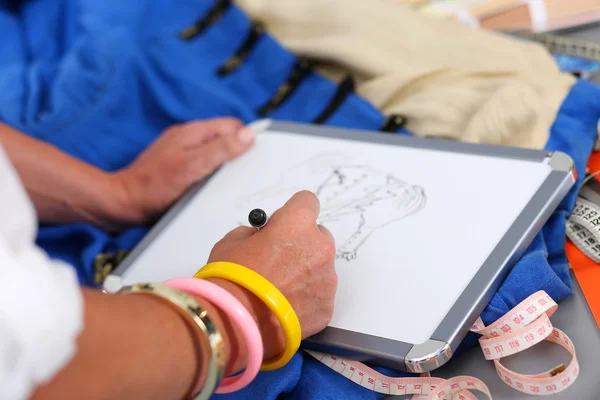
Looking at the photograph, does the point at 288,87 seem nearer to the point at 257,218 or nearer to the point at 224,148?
the point at 224,148

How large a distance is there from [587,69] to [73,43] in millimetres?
779

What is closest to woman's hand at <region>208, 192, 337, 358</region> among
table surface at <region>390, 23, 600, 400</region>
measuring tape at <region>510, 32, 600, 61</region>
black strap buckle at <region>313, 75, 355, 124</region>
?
table surface at <region>390, 23, 600, 400</region>

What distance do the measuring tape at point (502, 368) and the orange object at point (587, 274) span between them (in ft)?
0.17

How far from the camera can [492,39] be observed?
Result: 979 millimetres

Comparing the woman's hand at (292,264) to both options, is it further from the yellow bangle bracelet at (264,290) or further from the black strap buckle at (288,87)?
the black strap buckle at (288,87)

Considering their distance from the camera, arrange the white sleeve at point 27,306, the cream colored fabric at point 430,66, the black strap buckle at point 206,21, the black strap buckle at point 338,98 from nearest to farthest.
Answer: the white sleeve at point 27,306 < the cream colored fabric at point 430,66 < the black strap buckle at point 338,98 < the black strap buckle at point 206,21

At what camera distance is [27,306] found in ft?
1.10

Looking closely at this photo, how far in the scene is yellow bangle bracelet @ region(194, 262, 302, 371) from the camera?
53 centimetres

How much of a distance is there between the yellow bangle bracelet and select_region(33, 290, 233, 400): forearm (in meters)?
0.07

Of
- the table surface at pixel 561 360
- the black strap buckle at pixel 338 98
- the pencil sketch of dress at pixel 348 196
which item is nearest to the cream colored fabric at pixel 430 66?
the black strap buckle at pixel 338 98

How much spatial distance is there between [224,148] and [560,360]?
1.55 ft

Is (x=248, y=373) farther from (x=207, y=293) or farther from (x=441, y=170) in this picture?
(x=441, y=170)

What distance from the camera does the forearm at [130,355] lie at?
1.30 feet

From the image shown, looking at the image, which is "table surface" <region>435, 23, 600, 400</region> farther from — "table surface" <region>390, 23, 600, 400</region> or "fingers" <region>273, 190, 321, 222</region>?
"fingers" <region>273, 190, 321, 222</region>
